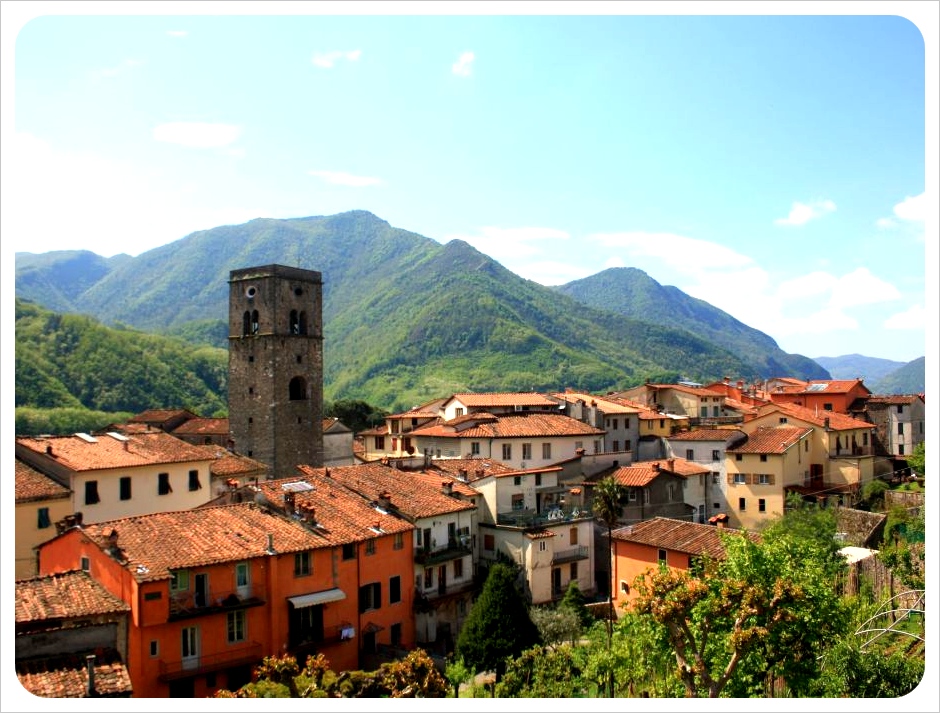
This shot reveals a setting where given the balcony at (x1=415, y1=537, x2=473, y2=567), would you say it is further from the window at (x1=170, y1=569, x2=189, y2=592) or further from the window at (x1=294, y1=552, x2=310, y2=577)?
the window at (x1=170, y1=569, x2=189, y2=592)

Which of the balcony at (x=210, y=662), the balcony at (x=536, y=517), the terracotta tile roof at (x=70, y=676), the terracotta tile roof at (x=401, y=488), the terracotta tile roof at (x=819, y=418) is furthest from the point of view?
the terracotta tile roof at (x=819, y=418)

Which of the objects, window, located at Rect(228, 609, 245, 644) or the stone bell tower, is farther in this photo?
the stone bell tower

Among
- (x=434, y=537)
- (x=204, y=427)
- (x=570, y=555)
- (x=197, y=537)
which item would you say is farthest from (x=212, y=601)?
(x=204, y=427)

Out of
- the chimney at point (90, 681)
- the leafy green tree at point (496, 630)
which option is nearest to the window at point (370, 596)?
the leafy green tree at point (496, 630)

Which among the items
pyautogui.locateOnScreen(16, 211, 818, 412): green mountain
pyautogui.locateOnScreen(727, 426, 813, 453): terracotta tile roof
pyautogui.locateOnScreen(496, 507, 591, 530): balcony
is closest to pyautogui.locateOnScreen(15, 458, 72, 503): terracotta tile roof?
pyautogui.locateOnScreen(496, 507, 591, 530): balcony

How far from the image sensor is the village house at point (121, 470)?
90.3 feet

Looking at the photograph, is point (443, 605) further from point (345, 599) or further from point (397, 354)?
point (397, 354)

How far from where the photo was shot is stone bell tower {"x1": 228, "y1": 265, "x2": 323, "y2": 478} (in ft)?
153

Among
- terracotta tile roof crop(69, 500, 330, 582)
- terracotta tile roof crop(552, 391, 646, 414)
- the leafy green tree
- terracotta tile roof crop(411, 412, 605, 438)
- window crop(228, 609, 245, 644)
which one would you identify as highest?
terracotta tile roof crop(552, 391, 646, 414)

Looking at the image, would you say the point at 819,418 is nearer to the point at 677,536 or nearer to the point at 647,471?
the point at 647,471

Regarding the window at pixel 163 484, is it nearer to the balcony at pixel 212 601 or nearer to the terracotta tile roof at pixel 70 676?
the balcony at pixel 212 601

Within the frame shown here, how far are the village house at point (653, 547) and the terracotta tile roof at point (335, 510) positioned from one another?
8.41 metres

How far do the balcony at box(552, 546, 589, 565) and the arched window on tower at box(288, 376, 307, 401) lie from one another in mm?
21412

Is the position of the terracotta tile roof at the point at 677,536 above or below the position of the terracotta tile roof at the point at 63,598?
below
